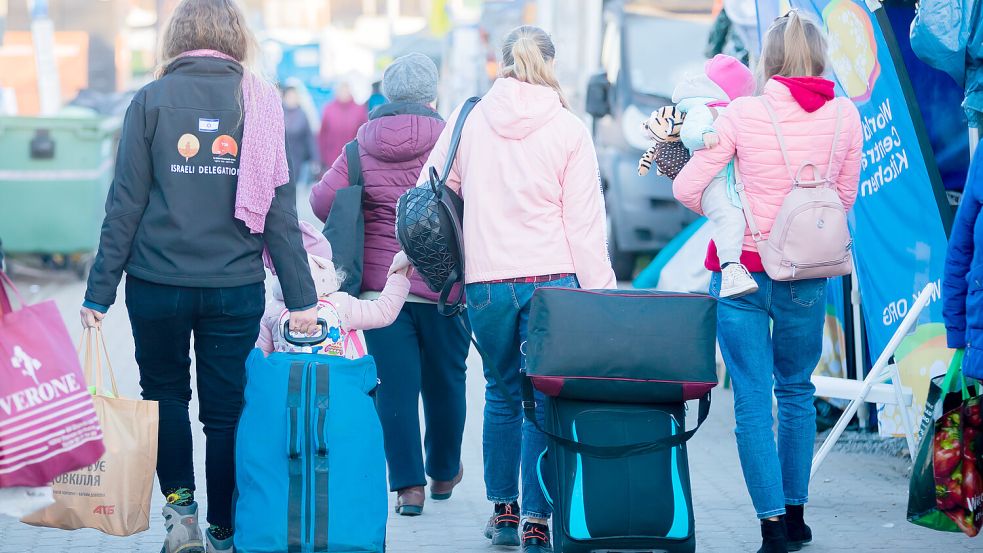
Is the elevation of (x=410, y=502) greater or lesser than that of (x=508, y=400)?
lesser

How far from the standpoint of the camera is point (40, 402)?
11.5 feet

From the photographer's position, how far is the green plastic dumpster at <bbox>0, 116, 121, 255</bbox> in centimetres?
1195

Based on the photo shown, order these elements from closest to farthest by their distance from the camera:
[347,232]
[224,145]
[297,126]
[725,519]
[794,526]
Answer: [224,145]
[794,526]
[347,232]
[725,519]
[297,126]

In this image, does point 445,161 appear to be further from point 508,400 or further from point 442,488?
point 442,488

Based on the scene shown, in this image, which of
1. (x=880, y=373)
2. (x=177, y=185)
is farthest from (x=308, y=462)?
(x=880, y=373)

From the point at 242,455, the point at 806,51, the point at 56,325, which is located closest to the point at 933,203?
the point at 806,51

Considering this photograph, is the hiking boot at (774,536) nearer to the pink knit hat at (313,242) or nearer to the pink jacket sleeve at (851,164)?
the pink jacket sleeve at (851,164)

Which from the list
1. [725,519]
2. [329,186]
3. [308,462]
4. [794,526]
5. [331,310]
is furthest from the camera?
[725,519]

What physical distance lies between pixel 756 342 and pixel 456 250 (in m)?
1.06

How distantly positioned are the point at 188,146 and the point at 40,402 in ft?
3.46

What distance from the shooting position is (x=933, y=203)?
19.6ft

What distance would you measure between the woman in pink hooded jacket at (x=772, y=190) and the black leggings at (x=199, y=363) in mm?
1548

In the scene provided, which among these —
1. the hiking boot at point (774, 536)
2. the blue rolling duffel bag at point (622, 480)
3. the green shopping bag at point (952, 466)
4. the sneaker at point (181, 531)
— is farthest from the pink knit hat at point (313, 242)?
the green shopping bag at point (952, 466)

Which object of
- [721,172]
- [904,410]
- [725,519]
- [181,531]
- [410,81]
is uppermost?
[410,81]
